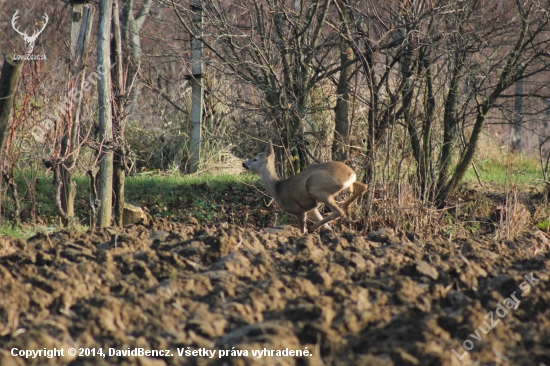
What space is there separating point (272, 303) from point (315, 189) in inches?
185

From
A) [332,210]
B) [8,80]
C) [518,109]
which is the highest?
[518,109]

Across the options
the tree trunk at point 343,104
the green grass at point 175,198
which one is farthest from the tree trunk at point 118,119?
the tree trunk at point 343,104

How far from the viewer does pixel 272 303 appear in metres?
4.71

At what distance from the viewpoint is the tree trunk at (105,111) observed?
27.4ft

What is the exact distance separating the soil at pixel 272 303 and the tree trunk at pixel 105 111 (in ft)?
5.96

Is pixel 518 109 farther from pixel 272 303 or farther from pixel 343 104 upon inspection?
pixel 272 303

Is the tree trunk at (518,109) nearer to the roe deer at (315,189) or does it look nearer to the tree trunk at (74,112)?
the roe deer at (315,189)

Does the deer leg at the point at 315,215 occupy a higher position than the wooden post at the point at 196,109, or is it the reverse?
the wooden post at the point at 196,109

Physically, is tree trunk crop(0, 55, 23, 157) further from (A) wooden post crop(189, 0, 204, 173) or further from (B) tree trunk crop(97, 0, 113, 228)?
(A) wooden post crop(189, 0, 204, 173)

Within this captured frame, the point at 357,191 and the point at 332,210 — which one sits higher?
the point at 357,191

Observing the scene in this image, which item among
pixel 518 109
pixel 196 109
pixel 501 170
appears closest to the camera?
pixel 196 109

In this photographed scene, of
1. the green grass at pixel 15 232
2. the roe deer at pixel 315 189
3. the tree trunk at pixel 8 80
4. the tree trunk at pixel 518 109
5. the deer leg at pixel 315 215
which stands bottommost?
the green grass at pixel 15 232

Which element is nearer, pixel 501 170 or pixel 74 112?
pixel 74 112

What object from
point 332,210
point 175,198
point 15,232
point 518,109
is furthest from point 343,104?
point 518,109
